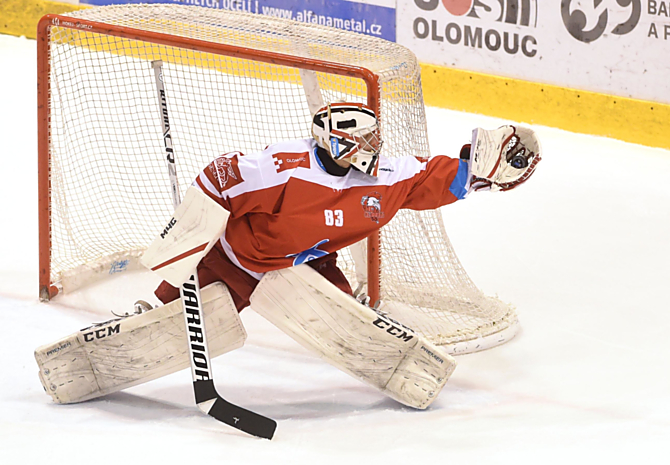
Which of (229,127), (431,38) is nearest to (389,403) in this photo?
(229,127)

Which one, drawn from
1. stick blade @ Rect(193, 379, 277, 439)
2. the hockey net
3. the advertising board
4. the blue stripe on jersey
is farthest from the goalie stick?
the advertising board

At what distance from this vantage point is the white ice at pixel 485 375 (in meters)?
2.63

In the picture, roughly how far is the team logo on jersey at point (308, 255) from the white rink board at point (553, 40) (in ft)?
11.4

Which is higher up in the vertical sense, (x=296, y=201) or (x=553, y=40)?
(x=296, y=201)

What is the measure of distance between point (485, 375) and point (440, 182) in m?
0.77

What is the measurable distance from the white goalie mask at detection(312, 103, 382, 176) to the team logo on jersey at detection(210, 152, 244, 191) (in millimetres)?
260

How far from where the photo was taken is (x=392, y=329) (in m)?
2.97

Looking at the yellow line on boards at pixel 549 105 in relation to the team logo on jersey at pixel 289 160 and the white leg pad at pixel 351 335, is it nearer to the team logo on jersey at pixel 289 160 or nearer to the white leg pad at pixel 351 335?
the white leg pad at pixel 351 335

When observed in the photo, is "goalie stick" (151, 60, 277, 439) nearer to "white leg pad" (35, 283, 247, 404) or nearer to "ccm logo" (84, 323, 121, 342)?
"white leg pad" (35, 283, 247, 404)

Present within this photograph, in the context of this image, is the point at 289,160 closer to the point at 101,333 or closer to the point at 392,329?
the point at 392,329

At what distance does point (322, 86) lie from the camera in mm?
3938

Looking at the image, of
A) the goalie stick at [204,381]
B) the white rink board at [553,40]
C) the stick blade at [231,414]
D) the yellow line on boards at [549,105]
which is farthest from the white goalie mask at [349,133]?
the yellow line on boards at [549,105]

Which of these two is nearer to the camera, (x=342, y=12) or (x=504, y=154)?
(x=504, y=154)

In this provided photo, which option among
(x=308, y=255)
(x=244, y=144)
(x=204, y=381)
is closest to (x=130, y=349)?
(x=204, y=381)
